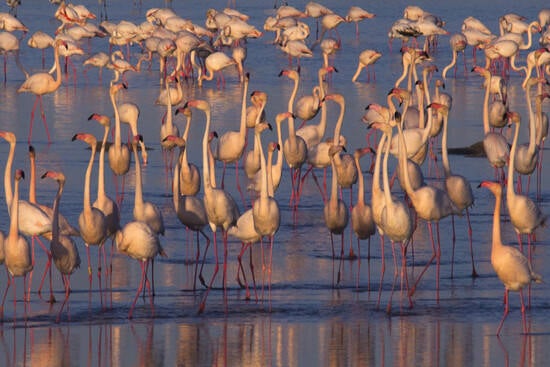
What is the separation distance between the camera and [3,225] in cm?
1280

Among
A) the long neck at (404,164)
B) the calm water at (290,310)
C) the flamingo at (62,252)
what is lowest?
the calm water at (290,310)

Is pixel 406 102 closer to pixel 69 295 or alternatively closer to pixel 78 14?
pixel 69 295

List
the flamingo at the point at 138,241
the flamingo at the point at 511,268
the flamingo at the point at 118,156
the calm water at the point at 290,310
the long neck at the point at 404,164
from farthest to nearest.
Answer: the flamingo at the point at 118,156 < the long neck at the point at 404,164 < the flamingo at the point at 138,241 < the flamingo at the point at 511,268 < the calm water at the point at 290,310

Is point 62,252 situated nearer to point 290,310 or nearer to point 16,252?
point 16,252

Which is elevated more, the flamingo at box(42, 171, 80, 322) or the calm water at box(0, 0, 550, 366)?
the flamingo at box(42, 171, 80, 322)

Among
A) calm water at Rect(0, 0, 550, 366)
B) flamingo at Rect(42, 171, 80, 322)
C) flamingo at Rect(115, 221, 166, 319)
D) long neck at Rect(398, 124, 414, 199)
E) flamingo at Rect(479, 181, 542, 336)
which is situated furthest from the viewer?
long neck at Rect(398, 124, 414, 199)

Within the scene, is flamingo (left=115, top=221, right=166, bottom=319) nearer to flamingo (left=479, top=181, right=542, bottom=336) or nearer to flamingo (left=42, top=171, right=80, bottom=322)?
flamingo (left=42, top=171, right=80, bottom=322)

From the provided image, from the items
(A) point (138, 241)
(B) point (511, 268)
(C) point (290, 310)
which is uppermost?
(A) point (138, 241)

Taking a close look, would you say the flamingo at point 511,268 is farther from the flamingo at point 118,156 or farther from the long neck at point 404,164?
the flamingo at point 118,156

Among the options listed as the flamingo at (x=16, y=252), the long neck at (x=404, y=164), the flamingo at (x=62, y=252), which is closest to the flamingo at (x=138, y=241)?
the flamingo at (x=62, y=252)

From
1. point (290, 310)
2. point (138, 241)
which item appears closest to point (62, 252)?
point (138, 241)

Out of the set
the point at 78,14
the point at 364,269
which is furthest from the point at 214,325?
the point at 78,14

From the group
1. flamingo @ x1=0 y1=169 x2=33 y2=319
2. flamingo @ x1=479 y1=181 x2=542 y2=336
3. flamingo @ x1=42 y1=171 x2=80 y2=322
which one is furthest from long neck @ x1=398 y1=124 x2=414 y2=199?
flamingo @ x1=0 y1=169 x2=33 y2=319

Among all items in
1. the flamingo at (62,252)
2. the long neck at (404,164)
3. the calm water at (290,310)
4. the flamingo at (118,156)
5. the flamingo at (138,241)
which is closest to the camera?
the calm water at (290,310)
